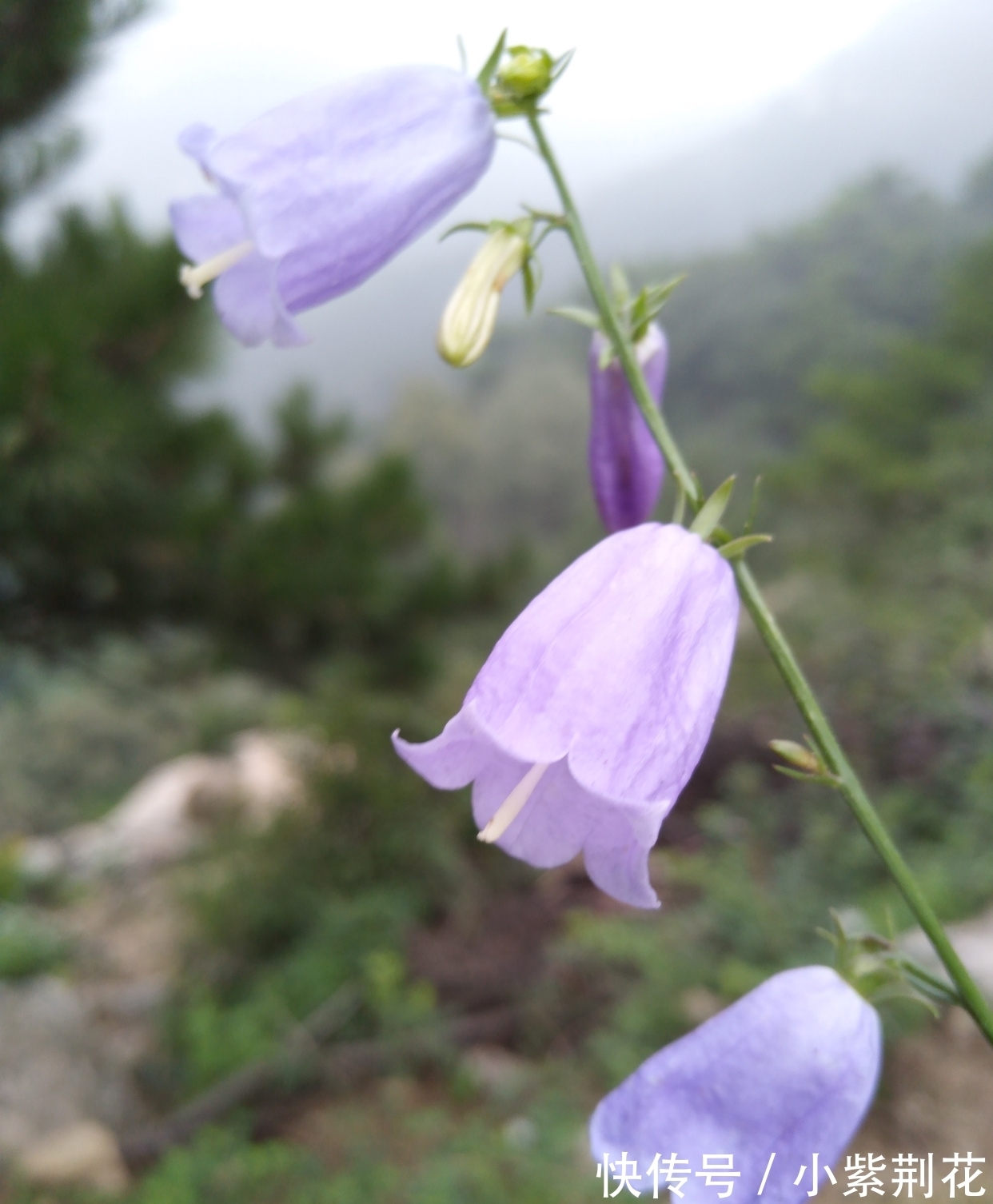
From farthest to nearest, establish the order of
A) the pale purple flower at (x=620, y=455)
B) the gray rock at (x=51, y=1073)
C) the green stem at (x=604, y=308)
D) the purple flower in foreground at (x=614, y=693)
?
the gray rock at (x=51, y=1073) → the pale purple flower at (x=620, y=455) → the green stem at (x=604, y=308) → the purple flower in foreground at (x=614, y=693)

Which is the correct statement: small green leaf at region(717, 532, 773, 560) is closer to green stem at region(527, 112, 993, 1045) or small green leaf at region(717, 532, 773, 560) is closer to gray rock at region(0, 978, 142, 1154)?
green stem at region(527, 112, 993, 1045)

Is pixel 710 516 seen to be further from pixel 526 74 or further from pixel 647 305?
pixel 526 74

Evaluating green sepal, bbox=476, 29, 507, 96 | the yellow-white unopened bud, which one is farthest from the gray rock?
green sepal, bbox=476, 29, 507, 96

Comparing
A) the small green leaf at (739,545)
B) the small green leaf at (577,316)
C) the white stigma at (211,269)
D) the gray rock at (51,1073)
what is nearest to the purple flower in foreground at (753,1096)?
the small green leaf at (739,545)

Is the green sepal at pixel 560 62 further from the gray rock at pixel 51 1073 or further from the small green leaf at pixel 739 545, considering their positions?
the gray rock at pixel 51 1073

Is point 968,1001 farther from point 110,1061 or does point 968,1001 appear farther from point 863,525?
point 863,525

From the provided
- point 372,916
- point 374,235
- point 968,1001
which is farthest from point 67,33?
point 968,1001
